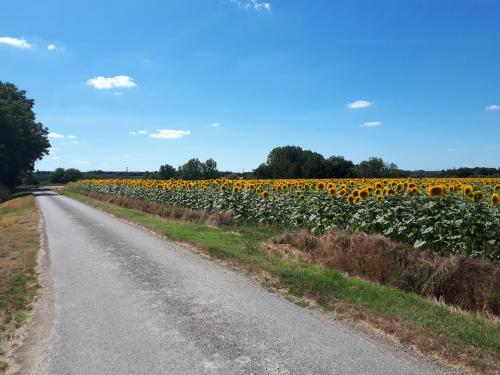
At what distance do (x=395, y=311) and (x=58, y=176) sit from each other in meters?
132

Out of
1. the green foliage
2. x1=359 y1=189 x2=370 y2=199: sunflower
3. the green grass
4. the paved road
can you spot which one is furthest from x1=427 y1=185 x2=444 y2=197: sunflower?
the green foliage

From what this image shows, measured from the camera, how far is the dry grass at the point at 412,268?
7504 mm

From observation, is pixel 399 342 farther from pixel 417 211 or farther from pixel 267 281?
pixel 417 211

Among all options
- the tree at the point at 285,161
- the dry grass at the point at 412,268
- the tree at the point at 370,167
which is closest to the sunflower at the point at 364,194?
the dry grass at the point at 412,268

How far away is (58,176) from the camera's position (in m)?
126

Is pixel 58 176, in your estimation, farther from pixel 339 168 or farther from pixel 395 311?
pixel 395 311

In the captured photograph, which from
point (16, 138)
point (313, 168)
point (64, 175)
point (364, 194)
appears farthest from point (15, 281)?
point (64, 175)

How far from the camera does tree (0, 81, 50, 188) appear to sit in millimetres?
57312

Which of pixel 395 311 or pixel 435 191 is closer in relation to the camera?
pixel 395 311

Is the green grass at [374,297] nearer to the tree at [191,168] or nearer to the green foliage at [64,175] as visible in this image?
the tree at [191,168]

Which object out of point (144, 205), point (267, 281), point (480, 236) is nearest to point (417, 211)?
point (480, 236)

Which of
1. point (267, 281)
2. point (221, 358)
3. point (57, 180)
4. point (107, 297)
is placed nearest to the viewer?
point (221, 358)

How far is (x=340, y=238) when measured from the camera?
961cm

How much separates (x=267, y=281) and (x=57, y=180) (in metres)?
130
